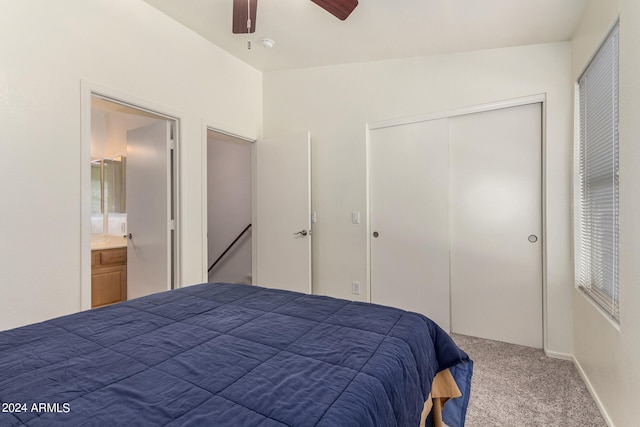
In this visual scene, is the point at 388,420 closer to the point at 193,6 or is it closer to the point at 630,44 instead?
the point at 630,44

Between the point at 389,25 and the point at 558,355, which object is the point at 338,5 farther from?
the point at 558,355

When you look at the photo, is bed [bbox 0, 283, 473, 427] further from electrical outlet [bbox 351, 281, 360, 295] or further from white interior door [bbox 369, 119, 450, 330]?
electrical outlet [bbox 351, 281, 360, 295]

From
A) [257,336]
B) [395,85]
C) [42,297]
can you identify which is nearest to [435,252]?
[395,85]

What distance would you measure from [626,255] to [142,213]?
11.3ft

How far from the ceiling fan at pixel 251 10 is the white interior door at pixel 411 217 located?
138 cm

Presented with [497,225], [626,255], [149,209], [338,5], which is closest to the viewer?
[626,255]

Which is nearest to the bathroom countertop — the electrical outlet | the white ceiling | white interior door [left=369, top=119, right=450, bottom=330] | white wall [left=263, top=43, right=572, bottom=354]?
white wall [left=263, top=43, right=572, bottom=354]

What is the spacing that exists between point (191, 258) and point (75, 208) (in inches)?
40.7

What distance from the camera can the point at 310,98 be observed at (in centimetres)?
346

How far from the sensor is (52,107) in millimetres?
1938

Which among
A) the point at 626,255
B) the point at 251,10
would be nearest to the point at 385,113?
the point at 251,10

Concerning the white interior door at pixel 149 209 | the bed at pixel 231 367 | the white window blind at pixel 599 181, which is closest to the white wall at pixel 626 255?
the white window blind at pixel 599 181

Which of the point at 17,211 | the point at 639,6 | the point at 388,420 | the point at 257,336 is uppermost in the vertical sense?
the point at 639,6

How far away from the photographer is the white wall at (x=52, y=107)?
69.6 inches
